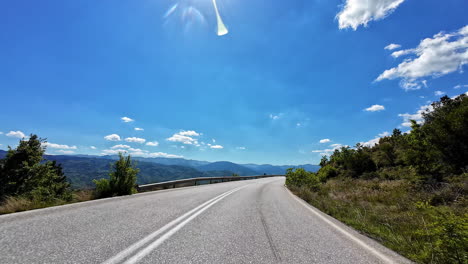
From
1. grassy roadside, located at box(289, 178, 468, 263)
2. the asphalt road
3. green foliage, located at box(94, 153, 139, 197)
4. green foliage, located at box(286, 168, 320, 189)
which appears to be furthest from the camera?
green foliage, located at box(286, 168, 320, 189)

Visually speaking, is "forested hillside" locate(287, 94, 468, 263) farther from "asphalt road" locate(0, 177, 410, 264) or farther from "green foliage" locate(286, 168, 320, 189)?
"asphalt road" locate(0, 177, 410, 264)

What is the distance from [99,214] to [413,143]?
18.5m

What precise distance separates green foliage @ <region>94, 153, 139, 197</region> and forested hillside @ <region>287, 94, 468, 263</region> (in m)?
9.31

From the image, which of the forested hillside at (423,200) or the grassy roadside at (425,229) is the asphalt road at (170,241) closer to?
the grassy roadside at (425,229)

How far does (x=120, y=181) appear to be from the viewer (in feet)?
33.7

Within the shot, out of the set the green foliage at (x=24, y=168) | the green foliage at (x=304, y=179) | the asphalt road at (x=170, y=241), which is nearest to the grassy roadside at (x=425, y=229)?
the asphalt road at (x=170, y=241)

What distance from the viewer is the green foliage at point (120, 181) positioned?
9703 millimetres

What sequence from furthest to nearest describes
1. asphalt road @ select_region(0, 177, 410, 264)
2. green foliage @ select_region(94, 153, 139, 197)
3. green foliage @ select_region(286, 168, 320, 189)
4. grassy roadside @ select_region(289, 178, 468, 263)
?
1. green foliage @ select_region(286, 168, 320, 189)
2. green foliage @ select_region(94, 153, 139, 197)
3. grassy roadside @ select_region(289, 178, 468, 263)
4. asphalt road @ select_region(0, 177, 410, 264)

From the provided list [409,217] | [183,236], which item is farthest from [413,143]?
[183,236]

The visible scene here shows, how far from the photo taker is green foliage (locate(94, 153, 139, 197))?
9.70 metres

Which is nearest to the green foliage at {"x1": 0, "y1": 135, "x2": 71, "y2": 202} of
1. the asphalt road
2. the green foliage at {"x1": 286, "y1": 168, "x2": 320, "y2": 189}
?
the asphalt road

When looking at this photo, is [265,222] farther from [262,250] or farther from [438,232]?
[438,232]

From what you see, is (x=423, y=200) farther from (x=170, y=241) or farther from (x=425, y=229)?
(x=170, y=241)

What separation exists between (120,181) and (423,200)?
557 inches
